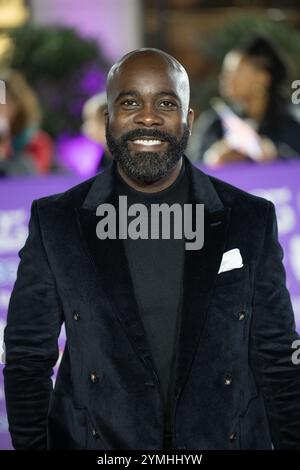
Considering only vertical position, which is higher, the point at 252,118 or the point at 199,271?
the point at 252,118

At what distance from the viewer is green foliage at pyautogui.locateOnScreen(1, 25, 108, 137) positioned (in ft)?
40.2

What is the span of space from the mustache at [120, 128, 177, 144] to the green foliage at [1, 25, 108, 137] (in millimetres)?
9047

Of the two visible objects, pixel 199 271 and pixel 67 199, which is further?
pixel 67 199

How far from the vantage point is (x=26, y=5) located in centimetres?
1628

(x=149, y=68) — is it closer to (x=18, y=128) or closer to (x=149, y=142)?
(x=149, y=142)

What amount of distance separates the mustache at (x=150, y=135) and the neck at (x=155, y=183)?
0.11 meters

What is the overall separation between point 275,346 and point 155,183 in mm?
580

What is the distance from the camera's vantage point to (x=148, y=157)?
116 inches

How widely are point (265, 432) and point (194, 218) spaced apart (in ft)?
2.17

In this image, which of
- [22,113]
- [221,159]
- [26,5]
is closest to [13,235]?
[221,159]

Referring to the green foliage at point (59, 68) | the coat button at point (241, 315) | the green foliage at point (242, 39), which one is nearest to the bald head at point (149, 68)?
the coat button at point (241, 315)

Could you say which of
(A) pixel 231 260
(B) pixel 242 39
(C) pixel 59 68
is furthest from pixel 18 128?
(C) pixel 59 68

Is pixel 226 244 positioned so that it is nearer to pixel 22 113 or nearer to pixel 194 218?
pixel 194 218
